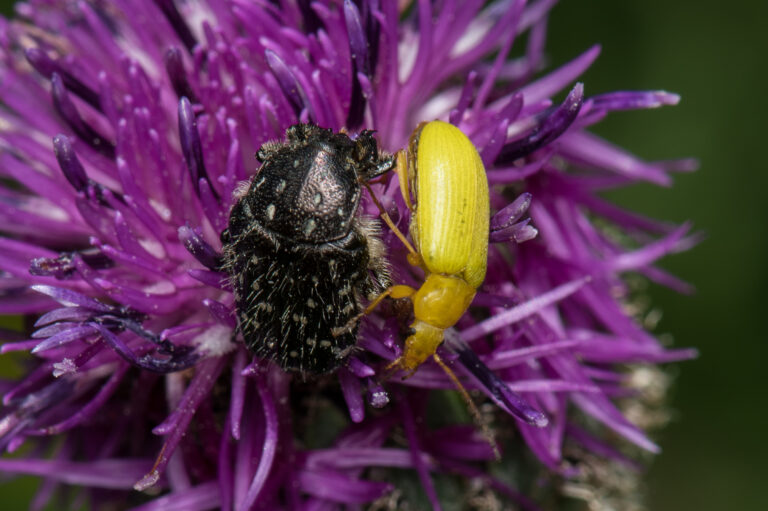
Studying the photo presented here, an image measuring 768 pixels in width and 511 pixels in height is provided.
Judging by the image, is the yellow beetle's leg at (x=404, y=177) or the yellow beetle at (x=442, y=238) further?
the yellow beetle's leg at (x=404, y=177)

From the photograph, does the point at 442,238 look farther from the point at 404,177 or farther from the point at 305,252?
the point at 305,252

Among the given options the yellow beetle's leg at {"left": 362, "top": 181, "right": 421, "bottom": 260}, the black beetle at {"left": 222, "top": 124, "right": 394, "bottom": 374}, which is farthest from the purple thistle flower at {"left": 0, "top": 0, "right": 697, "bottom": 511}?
the black beetle at {"left": 222, "top": 124, "right": 394, "bottom": 374}

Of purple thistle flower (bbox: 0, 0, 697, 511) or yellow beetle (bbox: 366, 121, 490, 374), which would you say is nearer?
yellow beetle (bbox: 366, 121, 490, 374)

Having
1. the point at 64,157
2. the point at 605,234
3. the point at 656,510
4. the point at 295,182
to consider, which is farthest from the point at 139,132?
the point at 656,510

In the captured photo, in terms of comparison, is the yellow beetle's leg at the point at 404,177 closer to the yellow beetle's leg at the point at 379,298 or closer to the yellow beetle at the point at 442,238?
the yellow beetle at the point at 442,238

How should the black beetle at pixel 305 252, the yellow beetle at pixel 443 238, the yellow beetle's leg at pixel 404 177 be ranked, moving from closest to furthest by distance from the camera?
the black beetle at pixel 305 252 < the yellow beetle at pixel 443 238 < the yellow beetle's leg at pixel 404 177

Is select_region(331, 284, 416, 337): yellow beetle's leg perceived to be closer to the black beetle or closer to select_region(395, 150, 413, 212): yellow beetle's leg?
the black beetle

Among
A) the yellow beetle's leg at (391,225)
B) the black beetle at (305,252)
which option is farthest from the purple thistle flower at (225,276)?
the black beetle at (305,252)
